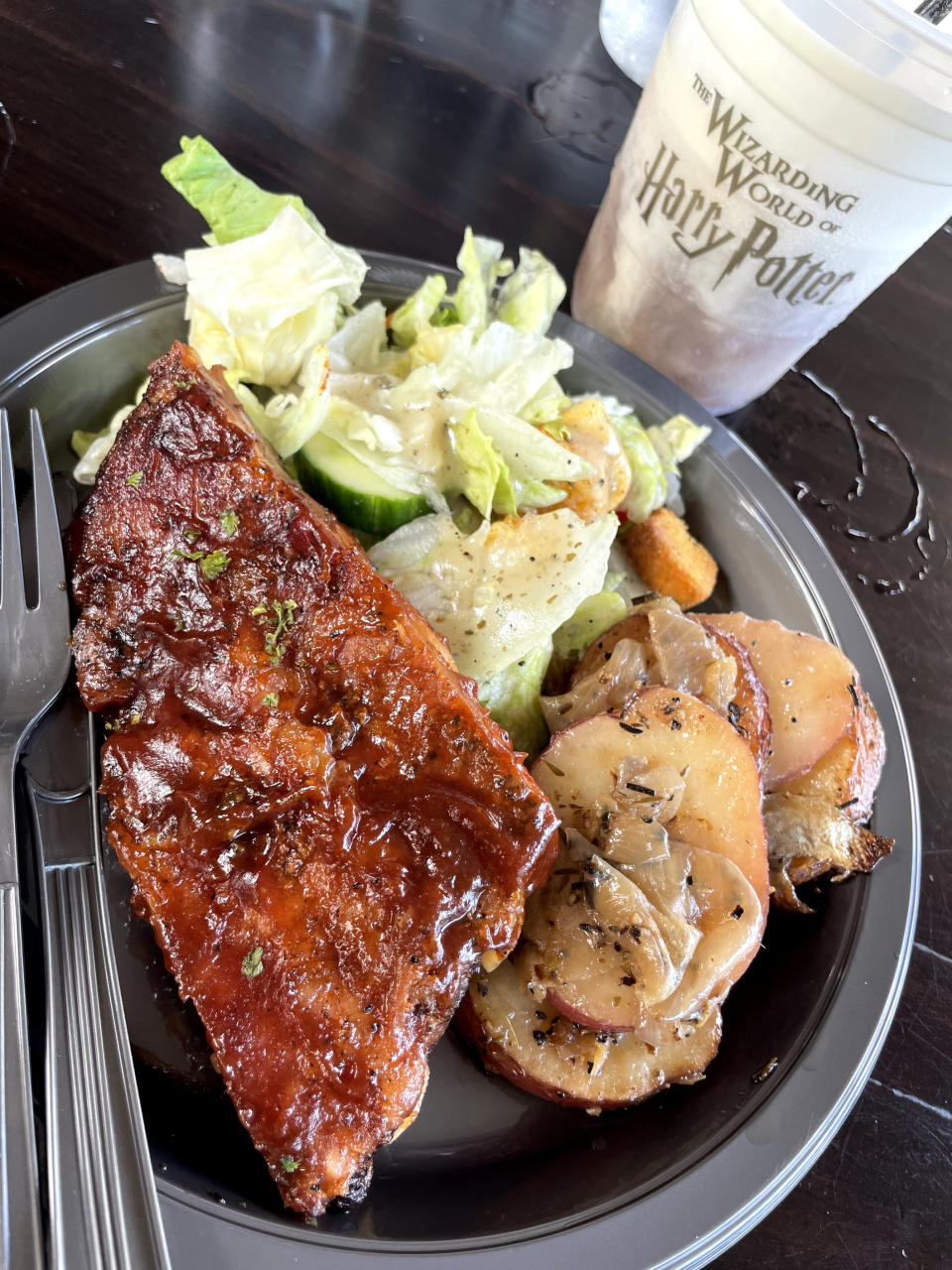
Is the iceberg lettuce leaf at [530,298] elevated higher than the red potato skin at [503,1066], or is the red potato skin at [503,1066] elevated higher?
the red potato skin at [503,1066]

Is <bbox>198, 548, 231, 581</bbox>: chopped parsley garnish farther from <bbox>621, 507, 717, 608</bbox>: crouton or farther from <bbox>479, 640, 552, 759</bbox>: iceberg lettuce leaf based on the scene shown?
<bbox>621, 507, 717, 608</bbox>: crouton

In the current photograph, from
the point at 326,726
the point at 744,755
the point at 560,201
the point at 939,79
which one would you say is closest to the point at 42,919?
the point at 326,726

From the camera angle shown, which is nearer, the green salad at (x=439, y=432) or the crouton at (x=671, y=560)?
the green salad at (x=439, y=432)

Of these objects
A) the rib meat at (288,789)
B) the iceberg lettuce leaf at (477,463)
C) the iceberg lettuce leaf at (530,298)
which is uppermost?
the rib meat at (288,789)

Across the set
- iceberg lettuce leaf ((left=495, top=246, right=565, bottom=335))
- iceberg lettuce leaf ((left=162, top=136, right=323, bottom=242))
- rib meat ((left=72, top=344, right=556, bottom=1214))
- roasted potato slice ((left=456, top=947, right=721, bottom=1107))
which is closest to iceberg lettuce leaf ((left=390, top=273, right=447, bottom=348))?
iceberg lettuce leaf ((left=495, top=246, right=565, bottom=335))

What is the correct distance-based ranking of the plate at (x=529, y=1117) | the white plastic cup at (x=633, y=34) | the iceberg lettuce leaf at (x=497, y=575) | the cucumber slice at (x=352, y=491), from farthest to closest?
1. the white plastic cup at (x=633, y=34)
2. the cucumber slice at (x=352, y=491)
3. the iceberg lettuce leaf at (x=497, y=575)
4. the plate at (x=529, y=1117)

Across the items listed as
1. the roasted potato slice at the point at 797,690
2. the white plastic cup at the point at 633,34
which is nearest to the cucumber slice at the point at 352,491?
the roasted potato slice at the point at 797,690

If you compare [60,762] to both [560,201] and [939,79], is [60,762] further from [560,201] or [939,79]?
[560,201]

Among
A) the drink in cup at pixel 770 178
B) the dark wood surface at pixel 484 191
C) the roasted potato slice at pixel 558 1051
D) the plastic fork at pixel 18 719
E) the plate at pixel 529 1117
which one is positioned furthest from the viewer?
the dark wood surface at pixel 484 191

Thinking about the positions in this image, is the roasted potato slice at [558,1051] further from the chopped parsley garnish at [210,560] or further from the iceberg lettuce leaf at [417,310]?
the iceberg lettuce leaf at [417,310]
